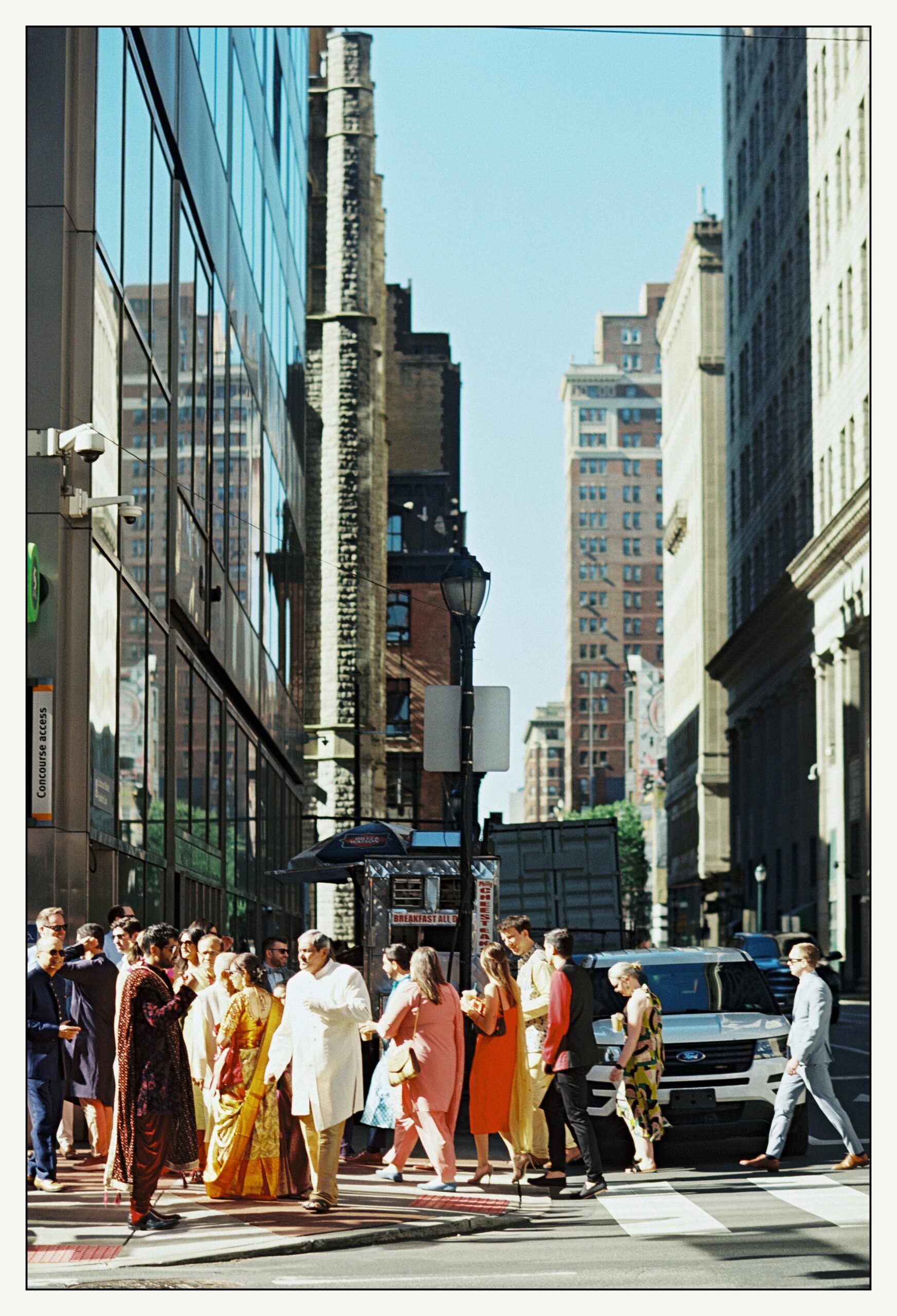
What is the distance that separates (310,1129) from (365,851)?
37.0 feet

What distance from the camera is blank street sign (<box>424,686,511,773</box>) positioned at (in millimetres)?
15219

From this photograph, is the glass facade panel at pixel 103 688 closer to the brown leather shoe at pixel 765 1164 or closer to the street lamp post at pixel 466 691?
the street lamp post at pixel 466 691

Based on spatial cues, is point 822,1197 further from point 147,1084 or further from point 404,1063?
Result: point 147,1084

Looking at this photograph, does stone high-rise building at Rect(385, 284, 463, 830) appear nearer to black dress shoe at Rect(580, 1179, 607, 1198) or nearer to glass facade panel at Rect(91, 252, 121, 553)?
glass facade panel at Rect(91, 252, 121, 553)

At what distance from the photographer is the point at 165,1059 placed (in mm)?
11352

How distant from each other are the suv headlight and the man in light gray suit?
0.93 metres

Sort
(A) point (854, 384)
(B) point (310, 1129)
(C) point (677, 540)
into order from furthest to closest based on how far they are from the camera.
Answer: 1. (C) point (677, 540)
2. (A) point (854, 384)
3. (B) point (310, 1129)

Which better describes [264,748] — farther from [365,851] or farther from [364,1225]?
[364,1225]

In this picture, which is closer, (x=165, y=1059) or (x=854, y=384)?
(x=165, y=1059)

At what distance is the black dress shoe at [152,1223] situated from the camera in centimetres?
1098

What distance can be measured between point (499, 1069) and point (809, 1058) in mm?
2386

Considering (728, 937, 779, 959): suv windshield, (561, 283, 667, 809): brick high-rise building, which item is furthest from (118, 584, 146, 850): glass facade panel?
(561, 283, 667, 809): brick high-rise building

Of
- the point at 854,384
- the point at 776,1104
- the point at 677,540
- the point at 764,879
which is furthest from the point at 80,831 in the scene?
the point at 677,540

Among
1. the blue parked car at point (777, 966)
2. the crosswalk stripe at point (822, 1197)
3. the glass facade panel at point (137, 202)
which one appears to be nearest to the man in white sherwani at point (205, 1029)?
the crosswalk stripe at point (822, 1197)
